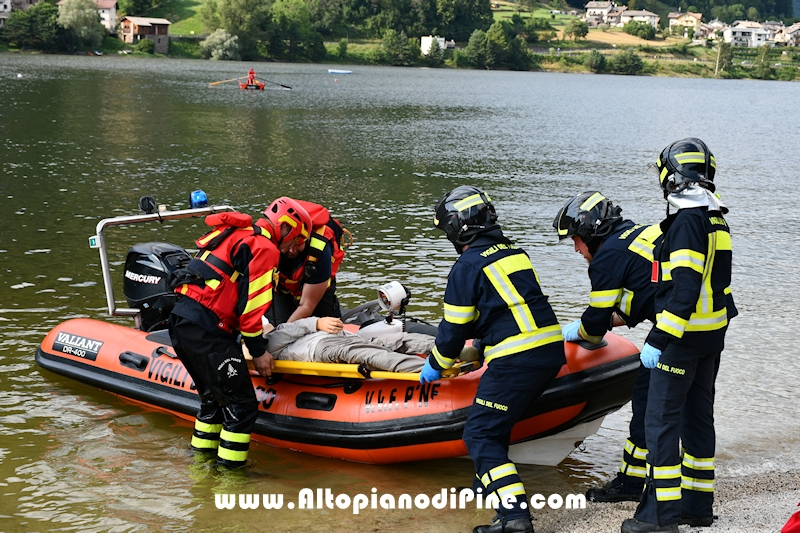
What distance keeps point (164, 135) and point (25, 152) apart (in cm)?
529

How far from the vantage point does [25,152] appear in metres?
19.9

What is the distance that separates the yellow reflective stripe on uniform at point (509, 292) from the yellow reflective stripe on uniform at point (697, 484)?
3.94 ft

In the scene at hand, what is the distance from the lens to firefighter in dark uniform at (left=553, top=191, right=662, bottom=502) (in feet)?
15.6

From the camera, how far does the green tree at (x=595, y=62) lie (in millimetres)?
119188

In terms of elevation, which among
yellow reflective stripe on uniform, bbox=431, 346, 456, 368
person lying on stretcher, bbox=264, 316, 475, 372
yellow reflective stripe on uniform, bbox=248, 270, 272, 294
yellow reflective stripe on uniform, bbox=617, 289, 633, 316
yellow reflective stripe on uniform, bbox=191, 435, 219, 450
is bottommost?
yellow reflective stripe on uniform, bbox=191, 435, 219, 450

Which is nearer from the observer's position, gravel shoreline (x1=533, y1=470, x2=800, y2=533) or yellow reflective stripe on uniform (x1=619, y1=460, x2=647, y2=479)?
gravel shoreline (x1=533, y1=470, x2=800, y2=533)

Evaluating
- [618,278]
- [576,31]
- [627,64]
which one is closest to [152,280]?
[618,278]

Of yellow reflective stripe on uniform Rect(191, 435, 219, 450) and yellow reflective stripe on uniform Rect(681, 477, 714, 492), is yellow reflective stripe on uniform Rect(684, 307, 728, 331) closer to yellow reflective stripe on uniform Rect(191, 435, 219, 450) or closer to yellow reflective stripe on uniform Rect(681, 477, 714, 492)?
yellow reflective stripe on uniform Rect(681, 477, 714, 492)

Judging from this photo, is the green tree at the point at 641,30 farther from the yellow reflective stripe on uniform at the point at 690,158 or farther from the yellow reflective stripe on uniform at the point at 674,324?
the yellow reflective stripe on uniform at the point at 674,324

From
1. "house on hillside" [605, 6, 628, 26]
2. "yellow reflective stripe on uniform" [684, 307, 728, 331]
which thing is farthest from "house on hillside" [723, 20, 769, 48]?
"yellow reflective stripe on uniform" [684, 307, 728, 331]

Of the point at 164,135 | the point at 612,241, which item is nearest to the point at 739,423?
the point at 612,241

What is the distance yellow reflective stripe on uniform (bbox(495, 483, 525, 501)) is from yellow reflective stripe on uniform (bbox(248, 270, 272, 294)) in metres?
1.85

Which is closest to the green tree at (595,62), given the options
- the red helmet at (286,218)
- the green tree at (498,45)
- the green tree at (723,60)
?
the green tree at (498,45)

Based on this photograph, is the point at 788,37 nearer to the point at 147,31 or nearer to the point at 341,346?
the point at 147,31
